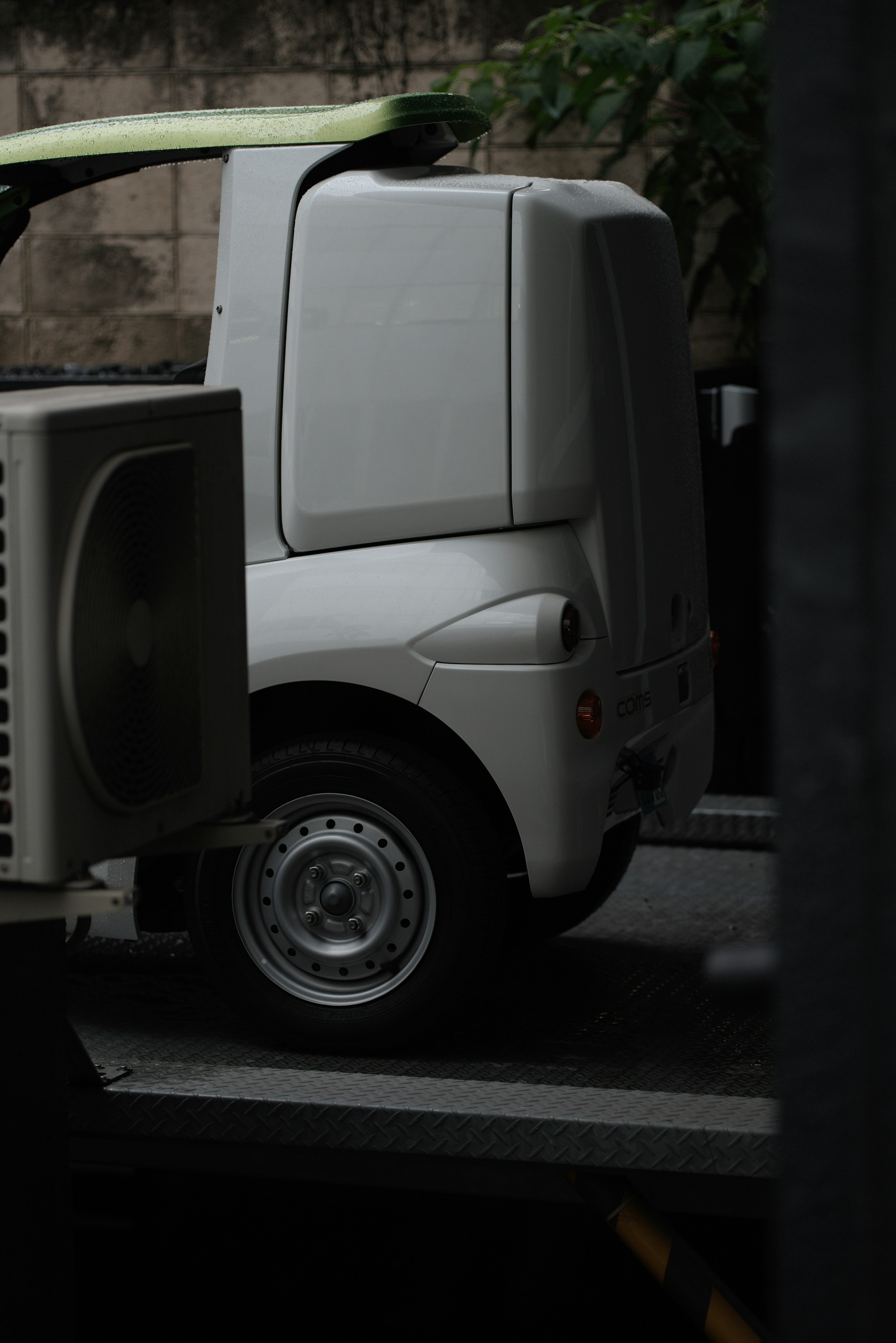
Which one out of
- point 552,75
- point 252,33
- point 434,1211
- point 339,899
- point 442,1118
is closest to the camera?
point 442,1118

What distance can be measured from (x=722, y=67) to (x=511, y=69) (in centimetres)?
96

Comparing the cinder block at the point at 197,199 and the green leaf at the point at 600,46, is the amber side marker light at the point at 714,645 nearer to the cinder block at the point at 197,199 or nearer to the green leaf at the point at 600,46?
the green leaf at the point at 600,46

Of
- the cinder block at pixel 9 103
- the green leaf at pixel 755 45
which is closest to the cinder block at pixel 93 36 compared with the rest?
the cinder block at pixel 9 103

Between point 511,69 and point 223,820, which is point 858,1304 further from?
point 511,69

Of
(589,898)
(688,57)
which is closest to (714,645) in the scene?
(589,898)

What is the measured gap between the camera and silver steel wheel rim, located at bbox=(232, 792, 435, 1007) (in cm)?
379

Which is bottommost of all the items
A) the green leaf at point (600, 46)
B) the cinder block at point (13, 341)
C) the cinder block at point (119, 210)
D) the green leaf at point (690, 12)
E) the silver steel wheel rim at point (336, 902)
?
the silver steel wheel rim at point (336, 902)

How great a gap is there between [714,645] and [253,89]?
5.43 meters

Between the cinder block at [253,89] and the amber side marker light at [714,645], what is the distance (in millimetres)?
5156

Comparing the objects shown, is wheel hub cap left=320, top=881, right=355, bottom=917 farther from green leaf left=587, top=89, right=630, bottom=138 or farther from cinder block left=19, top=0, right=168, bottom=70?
cinder block left=19, top=0, right=168, bottom=70

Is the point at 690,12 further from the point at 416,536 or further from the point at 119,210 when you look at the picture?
the point at 416,536

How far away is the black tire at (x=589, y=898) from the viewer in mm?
4562

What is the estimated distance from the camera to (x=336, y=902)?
149 inches

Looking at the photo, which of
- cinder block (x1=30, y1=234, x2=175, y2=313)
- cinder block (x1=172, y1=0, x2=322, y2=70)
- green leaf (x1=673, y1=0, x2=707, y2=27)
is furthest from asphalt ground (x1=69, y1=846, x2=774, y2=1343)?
cinder block (x1=172, y1=0, x2=322, y2=70)
